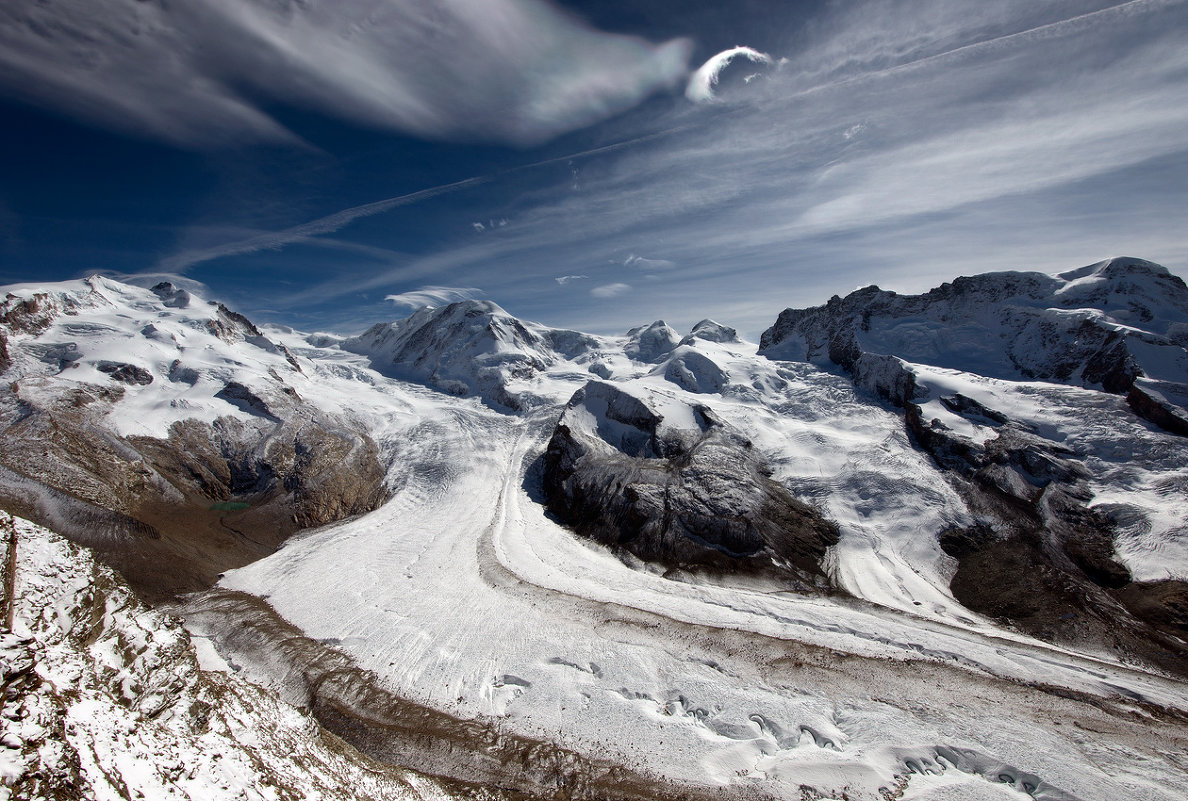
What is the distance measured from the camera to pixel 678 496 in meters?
46.5

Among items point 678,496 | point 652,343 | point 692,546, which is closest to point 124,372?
point 678,496

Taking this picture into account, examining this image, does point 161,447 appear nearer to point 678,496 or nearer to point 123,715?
point 123,715

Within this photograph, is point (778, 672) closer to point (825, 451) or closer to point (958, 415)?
point (825, 451)

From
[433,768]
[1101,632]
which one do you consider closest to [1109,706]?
[1101,632]

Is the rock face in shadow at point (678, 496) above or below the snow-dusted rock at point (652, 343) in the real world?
below

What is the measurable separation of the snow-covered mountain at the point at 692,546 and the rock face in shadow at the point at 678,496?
1.17 feet

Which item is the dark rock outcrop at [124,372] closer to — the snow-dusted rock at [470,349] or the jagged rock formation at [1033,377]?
Answer: the snow-dusted rock at [470,349]

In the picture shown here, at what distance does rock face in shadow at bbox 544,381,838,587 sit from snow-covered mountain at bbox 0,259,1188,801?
1.17 feet

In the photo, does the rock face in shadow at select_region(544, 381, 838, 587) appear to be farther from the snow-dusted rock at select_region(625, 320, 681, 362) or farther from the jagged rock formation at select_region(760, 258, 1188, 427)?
the snow-dusted rock at select_region(625, 320, 681, 362)

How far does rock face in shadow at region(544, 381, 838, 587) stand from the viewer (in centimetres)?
4225

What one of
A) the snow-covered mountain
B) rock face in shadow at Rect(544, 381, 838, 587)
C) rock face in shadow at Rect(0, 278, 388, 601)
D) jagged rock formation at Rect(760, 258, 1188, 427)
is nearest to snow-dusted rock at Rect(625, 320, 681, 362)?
jagged rock formation at Rect(760, 258, 1188, 427)

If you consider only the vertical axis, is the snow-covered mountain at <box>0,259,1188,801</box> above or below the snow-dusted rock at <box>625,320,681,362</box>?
below

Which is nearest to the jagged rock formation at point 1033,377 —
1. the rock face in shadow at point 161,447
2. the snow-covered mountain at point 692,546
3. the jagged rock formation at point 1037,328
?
the jagged rock formation at point 1037,328

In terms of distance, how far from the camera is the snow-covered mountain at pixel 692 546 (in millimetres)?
22859
